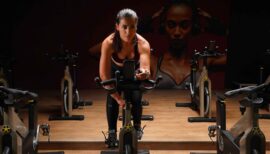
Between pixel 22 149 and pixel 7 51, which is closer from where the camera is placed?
pixel 22 149

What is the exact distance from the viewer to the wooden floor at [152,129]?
510 cm

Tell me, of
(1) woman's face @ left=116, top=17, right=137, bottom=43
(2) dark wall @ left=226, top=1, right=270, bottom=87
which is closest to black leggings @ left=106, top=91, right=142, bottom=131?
(1) woman's face @ left=116, top=17, right=137, bottom=43

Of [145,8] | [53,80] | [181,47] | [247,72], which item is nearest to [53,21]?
[53,80]

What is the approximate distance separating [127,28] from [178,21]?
503cm

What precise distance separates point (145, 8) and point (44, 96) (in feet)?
8.68

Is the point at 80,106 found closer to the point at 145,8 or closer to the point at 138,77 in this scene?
the point at 145,8

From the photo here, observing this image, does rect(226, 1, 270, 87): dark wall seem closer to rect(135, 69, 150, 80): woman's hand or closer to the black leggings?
the black leggings

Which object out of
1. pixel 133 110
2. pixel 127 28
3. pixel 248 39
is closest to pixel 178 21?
pixel 248 39

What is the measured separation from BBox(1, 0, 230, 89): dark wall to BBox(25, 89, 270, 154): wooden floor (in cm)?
108

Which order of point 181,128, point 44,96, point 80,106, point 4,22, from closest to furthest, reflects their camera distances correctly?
1. point 181,128
2. point 80,106
3. point 44,96
4. point 4,22

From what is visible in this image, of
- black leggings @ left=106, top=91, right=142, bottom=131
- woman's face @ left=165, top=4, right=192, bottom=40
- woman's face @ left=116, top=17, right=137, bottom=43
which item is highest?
woman's face @ left=165, top=4, right=192, bottom=40

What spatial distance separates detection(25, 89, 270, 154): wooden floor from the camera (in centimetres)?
510

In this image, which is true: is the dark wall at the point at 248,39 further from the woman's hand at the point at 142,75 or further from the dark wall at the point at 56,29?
the woman's hand at the point at 142,75

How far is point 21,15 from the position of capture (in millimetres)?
8461
